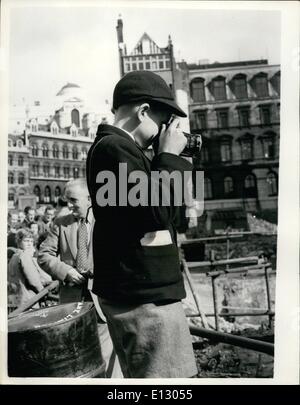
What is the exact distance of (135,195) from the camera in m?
2.86

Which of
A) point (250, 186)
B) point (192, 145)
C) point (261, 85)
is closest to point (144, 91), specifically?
point (192, 145)

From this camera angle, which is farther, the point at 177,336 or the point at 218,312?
the point at 218,312

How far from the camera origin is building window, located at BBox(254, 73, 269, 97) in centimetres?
314

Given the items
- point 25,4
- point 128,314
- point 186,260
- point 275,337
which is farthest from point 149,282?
point 25,4

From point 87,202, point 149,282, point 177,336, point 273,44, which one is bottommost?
point 177,336

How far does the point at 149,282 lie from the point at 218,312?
0.63m

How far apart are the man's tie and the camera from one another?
0.79 metres

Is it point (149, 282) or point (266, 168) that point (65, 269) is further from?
point (266, 168)

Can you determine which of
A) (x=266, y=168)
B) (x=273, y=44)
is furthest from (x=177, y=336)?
(x=273, y=44)

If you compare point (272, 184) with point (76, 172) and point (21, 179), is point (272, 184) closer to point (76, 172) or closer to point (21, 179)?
point (76, 172)

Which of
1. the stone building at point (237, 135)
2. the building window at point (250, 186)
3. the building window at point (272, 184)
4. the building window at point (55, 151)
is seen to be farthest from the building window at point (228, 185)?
the building window at point (55, 151)

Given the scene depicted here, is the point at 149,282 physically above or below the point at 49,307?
above

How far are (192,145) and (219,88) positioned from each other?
0.54 metres

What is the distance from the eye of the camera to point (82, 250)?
305cm
